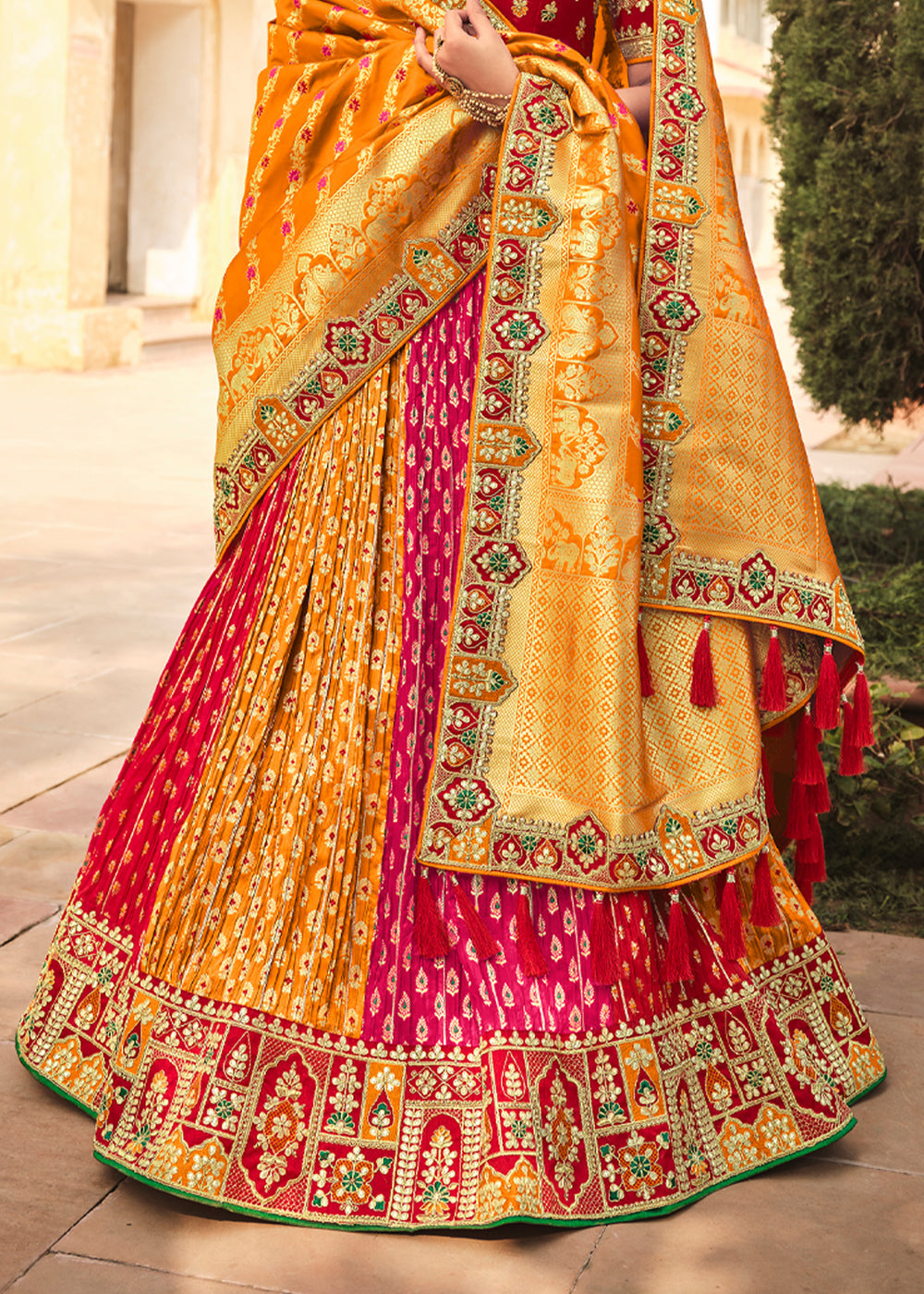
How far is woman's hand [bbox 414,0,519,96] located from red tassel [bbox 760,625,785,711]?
32.2 inches

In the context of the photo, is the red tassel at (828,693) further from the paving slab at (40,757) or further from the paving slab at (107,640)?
the paving slab at (107,640)

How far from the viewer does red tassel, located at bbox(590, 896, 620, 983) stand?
203cm

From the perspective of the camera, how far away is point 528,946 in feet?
6.67

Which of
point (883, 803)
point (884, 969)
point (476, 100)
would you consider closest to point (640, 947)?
point (884, 969)

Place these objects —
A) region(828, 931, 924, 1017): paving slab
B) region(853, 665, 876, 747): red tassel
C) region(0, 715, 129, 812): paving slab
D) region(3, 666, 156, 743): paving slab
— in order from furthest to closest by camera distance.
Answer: region(3, 666, 156, 743): paving slab, region(0, 715, 129, 812): paving slab, region(828, 931, 924, 1017): paving slab, region(853, 665, 876, 747): red tassel

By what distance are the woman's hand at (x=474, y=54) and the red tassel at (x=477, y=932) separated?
103 cm

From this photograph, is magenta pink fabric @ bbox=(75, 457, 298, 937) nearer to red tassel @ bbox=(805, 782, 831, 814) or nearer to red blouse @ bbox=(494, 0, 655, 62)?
red blouse @ bbox=(494, 0, 655, 62)

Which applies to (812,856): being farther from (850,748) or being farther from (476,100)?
(476,100)

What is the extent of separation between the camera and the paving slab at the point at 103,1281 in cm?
186

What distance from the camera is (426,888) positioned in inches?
80.7

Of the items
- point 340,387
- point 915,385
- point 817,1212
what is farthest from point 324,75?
point 915,385

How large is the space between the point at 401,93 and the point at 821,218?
3.22 meters

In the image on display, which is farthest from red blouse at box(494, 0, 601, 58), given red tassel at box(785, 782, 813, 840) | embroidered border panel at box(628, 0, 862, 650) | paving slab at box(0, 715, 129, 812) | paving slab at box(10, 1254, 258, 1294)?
paving slab at box(0, 715, 129, 812)

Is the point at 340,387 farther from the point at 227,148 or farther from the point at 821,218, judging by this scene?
the point at 227,148
